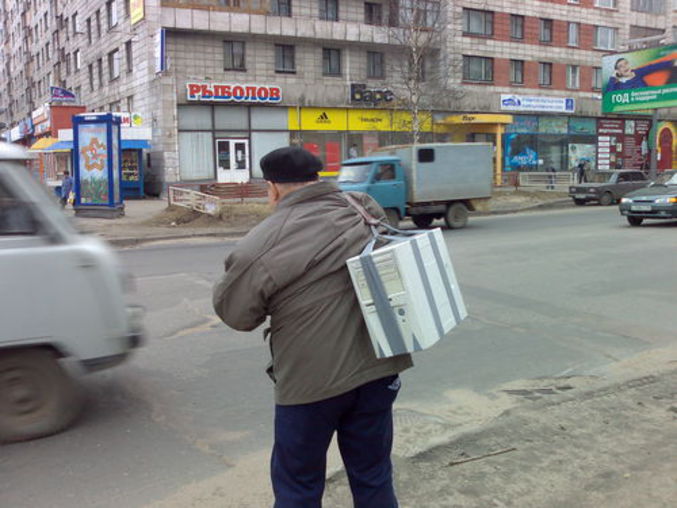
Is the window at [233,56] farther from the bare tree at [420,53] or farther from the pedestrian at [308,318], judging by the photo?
the pedestrian at [308,318]

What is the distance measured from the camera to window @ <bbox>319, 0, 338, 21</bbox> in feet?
106

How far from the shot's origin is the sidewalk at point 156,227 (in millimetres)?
16156

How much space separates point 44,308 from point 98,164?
17.3m

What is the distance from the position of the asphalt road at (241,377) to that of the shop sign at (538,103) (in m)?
29.5

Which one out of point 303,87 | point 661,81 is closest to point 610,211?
point 661,81

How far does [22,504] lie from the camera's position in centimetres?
331

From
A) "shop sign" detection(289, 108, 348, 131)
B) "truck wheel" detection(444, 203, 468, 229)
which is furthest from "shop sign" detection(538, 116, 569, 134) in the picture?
"truck wheel" detection(444, 203, 468, 229)

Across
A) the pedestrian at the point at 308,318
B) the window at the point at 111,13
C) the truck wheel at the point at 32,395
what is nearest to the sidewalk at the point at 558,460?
the pedestrian at the point at 308,318

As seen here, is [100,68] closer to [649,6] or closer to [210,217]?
[210,217]

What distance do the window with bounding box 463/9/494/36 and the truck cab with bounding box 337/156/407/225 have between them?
24.4 m

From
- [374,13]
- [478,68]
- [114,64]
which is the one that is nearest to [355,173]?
[374,13]

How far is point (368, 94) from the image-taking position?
33062 millimetres

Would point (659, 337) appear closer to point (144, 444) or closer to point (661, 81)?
point (144, 444)

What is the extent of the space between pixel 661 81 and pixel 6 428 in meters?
32.1
